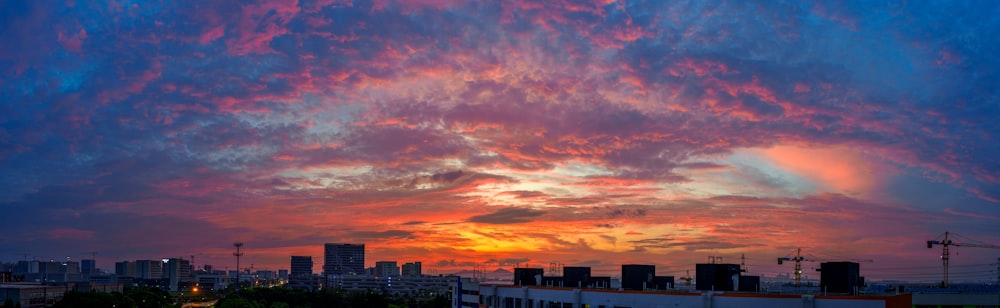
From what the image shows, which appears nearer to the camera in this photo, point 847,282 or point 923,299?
point 847,282

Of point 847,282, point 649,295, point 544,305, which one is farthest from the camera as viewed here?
point 544,305

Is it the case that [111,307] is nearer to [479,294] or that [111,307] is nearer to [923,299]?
[479,294]

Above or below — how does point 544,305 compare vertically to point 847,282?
below

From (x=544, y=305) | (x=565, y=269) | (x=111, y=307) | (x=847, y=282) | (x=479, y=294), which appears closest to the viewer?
(x=847, y=282)

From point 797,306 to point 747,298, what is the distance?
437 cm

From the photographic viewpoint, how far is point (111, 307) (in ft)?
598

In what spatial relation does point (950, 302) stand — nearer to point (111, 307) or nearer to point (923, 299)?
point (923, 299)

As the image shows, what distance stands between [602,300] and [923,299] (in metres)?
42.5

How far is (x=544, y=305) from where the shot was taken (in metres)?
93.1

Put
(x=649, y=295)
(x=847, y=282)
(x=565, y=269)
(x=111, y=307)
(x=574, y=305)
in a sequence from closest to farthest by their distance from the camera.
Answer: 1. (x=847, y=282)
2. (x=649, y=295)
3. (x=574, y=305)
4. (x=565, y=269)
5. (x=111, y=307)

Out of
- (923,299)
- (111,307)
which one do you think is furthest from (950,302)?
(111,307)

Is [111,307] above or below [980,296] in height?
below

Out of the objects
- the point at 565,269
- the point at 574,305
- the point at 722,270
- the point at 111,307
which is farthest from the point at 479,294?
the point at 111,307

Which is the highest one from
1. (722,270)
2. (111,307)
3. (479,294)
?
(722,270)
